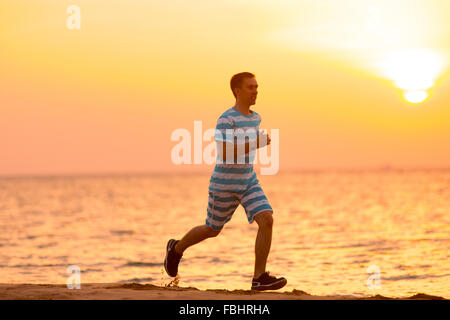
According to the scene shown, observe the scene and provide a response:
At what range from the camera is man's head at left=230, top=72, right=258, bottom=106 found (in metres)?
6.70

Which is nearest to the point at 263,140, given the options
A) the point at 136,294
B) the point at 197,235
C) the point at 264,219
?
the point at 264,219

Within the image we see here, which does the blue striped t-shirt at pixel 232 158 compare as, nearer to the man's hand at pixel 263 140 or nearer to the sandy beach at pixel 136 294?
the man's hand at pixel 263 140

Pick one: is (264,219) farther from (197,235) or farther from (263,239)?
(197,235)

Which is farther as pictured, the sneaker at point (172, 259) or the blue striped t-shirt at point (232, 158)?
the sneaker at point (172, 259)

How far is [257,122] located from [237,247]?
27.9ft

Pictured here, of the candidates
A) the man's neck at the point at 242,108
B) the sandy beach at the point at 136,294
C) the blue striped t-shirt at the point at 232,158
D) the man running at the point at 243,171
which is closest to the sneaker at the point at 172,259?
the sandy beach at the point at 136,294

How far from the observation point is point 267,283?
673 centimetres

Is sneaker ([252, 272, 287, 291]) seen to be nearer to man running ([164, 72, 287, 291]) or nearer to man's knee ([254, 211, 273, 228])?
man running ([164, 72, 287, 291])

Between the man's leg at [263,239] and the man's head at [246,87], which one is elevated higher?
the man's head at [246,87]

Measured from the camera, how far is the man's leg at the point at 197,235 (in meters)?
7.19

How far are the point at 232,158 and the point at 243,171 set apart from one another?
0.21 m

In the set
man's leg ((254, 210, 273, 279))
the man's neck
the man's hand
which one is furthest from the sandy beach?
the man's neck

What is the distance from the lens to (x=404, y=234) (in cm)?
1748
